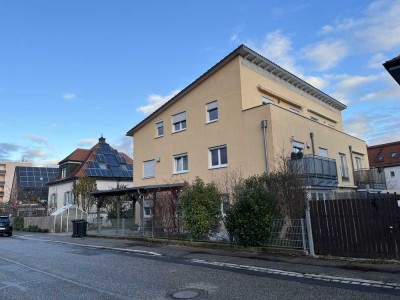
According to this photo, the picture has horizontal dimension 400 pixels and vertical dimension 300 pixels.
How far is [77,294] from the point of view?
23.7 feet

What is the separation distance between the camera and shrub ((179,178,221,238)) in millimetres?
15656

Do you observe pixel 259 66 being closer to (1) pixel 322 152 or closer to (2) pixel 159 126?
(1) pixel 322 152

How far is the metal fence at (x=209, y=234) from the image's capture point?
12.0m

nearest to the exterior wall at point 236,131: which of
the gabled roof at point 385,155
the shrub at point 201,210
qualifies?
the shrub at point 201,210

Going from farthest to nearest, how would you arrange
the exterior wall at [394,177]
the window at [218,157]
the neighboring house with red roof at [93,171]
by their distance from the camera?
1. the exterior wall at [394,177]
2. the neighboring house with red roof at [93,171]
3. the window at [218,157]

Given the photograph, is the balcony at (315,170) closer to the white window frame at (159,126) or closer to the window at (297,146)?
the window at (297,146)

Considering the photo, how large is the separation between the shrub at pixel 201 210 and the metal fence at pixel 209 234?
352 mm

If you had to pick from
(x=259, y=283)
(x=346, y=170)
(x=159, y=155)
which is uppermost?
(x=159, y=155)

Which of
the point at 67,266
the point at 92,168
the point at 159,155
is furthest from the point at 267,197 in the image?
the point at 92,168

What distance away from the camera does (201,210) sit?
51.7 ft

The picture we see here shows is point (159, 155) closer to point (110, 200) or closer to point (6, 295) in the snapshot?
point (110, 200)

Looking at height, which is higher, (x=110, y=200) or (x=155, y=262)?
(x=110, y=200)

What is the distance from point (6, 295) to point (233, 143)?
15900 millimetres

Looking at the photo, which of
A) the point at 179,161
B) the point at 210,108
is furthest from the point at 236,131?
the point at 179,161
